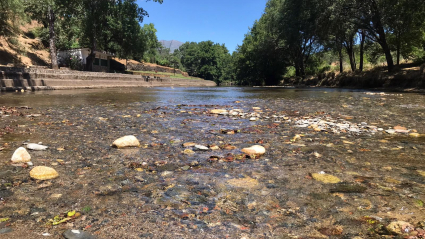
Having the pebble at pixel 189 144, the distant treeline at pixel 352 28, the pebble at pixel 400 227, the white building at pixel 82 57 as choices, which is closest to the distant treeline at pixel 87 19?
the white building at pixel 82 57

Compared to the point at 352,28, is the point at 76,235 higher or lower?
lower

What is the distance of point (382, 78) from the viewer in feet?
72.7

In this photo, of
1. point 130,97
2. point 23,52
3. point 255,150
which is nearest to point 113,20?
point 23,52

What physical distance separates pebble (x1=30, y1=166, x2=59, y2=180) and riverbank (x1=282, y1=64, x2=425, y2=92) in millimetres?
21528

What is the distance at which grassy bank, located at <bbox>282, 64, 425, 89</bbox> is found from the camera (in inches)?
739

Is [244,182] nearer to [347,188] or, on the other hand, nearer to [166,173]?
[166,173]

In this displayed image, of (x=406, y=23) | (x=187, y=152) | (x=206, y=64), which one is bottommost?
(x=187, y=152)

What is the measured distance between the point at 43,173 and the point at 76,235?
47.2 inches

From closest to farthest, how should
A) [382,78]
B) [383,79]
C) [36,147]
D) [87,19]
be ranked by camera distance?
[36,147]
[383,79]
[382,78]
[87,19]

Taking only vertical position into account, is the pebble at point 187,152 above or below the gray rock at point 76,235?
above

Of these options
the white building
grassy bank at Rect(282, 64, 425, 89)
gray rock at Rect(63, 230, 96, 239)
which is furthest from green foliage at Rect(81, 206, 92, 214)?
the white building

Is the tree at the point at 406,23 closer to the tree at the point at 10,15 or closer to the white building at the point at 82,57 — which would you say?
the tree at the point at 10,15

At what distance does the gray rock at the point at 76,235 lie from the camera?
1.51 m

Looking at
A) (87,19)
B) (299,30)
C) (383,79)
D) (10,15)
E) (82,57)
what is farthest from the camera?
(82,57)
